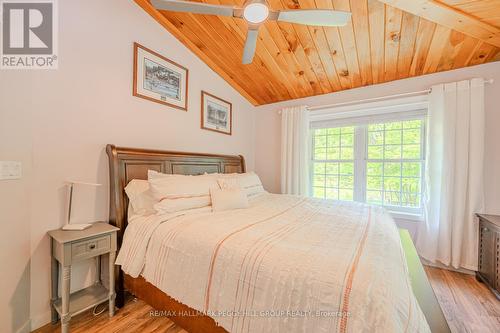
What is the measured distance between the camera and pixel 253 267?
1043 mm

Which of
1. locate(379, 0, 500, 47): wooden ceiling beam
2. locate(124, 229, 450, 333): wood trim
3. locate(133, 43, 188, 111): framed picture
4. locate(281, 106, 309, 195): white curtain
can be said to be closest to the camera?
locate(124, 229, 450, 333): wood trim

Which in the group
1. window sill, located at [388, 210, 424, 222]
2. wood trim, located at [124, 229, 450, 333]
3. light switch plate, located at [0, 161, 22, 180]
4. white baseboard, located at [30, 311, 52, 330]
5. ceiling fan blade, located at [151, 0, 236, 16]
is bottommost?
white baseboard, located at [30, 311, 52, 330]

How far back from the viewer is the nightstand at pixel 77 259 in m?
1.35

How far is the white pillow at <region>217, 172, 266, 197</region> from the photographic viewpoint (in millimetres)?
2244

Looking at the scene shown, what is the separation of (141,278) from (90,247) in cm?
43

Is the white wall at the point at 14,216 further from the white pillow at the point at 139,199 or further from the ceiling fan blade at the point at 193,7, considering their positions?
the ceiling fan blade at the point at 193,7

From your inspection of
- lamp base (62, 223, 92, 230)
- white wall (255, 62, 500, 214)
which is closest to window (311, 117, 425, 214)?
white wall (255, 62, 500, 214)

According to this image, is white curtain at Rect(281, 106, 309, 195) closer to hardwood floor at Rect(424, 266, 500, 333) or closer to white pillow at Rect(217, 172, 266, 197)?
white pillow at Rect(217, 172, 266, 197)

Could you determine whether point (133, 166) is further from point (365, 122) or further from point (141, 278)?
point (365, 122)

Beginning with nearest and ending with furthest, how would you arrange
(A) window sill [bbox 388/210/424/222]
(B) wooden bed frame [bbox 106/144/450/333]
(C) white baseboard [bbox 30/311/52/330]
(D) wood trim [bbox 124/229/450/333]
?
(D) wood trim [bbox 124/229/450/333] → (B) wooden bed frame [bbox 106/144/450/333] → (C) white baseboard [bbox 30/311/52/330] → (A) window sill [bbox 388/210/424/222]

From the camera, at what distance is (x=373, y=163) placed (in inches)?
121

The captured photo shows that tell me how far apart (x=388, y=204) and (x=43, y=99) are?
3.91 metres

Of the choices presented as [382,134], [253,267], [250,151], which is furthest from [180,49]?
[382,134]

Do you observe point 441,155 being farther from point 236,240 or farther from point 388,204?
point 236,240
